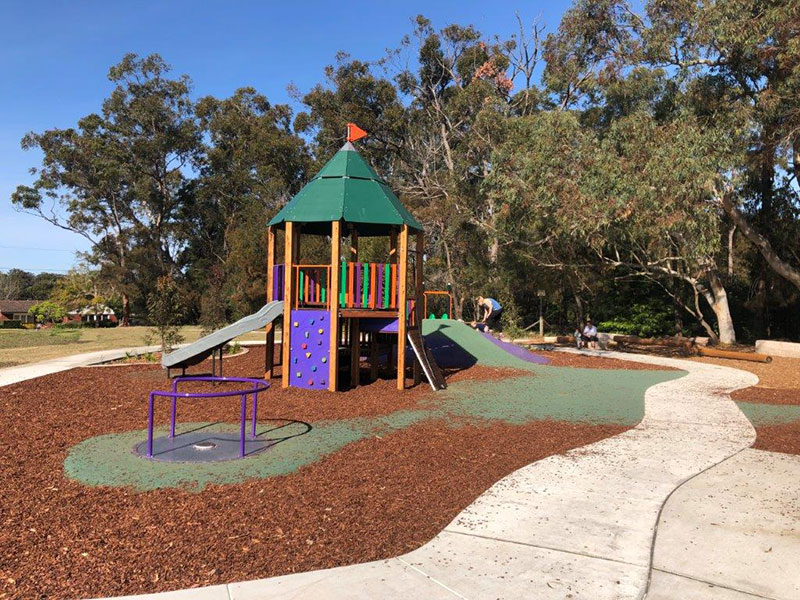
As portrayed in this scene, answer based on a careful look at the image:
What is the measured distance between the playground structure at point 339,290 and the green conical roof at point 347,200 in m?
0.02

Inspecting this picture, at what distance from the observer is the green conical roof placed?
11545 millimetres

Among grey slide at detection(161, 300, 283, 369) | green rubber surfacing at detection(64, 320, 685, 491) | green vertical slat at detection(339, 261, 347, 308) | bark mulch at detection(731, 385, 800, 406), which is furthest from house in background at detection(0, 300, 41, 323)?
bark mulch at detection(731, 385, 800, 406)

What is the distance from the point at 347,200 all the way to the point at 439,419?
5.12 meters

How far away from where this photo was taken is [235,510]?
4.72 m

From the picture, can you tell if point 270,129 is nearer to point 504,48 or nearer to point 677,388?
point 504,48

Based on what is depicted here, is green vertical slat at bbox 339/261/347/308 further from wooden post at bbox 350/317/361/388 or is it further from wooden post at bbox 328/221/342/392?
wooden post at bbox 328/221/342/392

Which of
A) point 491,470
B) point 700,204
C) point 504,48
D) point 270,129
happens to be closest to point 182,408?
point 491,470

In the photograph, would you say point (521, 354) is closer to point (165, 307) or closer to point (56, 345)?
point (165, 307)

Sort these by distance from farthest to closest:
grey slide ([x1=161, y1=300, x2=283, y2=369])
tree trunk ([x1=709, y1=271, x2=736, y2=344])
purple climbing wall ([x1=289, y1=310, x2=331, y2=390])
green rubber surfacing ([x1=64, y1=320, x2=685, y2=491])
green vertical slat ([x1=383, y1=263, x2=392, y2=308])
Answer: tree trunk ([x1=709, y1=271, x2=736, y2=344]), green vertical slat ([x1=383, y1=263, x2=392, y2=308]), purple climbing wall ([x1=289, y1=310, x2=331, y2=390]), grey slide ([x1=161, y1=300, x2=283, y2=369]), green rubber surfacing ([x1=64, y1=320, x2=685, y2=491])

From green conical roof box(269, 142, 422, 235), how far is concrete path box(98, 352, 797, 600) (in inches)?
251

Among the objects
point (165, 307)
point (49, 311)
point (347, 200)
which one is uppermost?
point (347, 200)

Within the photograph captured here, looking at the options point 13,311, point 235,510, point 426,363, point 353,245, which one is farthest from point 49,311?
point 235,510

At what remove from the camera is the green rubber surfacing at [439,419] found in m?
5.69

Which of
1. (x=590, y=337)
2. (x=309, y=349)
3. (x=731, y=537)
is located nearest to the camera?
(x=731, y=537)
